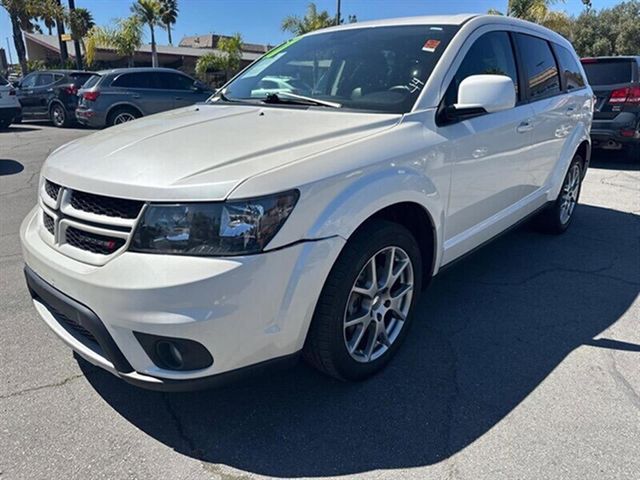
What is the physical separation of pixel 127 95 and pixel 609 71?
402 inches

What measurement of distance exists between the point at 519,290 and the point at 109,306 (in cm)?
295

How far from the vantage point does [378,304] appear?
103 inches

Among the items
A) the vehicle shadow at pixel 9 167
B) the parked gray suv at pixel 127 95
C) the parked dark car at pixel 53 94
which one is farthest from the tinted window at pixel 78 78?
the vehicle shadow at pixel 9 167

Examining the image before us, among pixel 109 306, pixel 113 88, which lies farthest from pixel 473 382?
pixel 113 88

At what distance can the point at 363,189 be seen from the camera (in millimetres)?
2271

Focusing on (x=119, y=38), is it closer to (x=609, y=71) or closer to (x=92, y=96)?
(x=92, y=96)

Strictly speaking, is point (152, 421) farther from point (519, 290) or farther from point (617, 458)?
point (519, 290)

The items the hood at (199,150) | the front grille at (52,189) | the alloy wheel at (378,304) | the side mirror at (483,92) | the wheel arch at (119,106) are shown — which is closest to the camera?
the hood at (199,150)

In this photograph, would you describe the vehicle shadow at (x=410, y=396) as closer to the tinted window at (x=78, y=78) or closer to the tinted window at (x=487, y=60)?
the tinted window at (x=487, y=60)

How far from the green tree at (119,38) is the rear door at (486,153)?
26.4 m

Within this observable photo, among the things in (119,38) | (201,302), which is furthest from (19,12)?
(201,302)

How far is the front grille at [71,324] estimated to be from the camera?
7.25 feet

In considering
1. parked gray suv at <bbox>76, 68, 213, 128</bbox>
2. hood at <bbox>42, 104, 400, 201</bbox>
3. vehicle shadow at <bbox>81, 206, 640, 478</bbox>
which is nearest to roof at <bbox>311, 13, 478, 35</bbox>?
hood at <bbox>42, 104, 400, 201</bbox>

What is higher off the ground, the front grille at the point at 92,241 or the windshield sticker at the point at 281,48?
the windshield sticker at the point at 281,48
